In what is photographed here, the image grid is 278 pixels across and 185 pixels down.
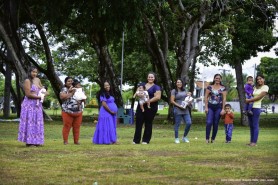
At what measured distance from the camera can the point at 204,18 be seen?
30516 millimetres

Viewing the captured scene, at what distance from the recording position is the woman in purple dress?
1463 cm

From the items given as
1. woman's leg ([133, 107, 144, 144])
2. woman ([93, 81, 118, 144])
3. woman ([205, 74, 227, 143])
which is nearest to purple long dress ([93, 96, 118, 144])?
woman ([93, 81, 118, 144])

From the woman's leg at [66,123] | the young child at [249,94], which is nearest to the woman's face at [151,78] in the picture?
the woman's leg at [66,123]

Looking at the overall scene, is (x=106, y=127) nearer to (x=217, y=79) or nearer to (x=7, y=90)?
(x=217, y=79)

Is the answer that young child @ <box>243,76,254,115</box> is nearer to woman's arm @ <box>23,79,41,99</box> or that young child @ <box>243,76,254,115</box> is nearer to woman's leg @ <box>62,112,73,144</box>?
woman's leg @ <box>62,112,73,144</box>

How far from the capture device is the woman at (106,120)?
53.3 feet

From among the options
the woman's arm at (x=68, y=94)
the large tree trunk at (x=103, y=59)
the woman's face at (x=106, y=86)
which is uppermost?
the large tree trunk at (x=103, y=59)

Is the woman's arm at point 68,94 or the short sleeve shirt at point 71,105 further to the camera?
the short sleeve shirt at point 71,105

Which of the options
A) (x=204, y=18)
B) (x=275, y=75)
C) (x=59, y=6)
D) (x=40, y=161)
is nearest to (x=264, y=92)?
(x=40, y=161)

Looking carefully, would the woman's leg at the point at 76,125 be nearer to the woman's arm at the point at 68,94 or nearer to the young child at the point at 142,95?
the woman's arm at the point at 68,94

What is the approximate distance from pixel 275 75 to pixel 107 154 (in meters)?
92.2

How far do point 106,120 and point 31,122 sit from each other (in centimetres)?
236

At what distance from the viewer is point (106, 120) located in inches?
649

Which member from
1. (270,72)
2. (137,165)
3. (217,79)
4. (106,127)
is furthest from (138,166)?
(270,72)
